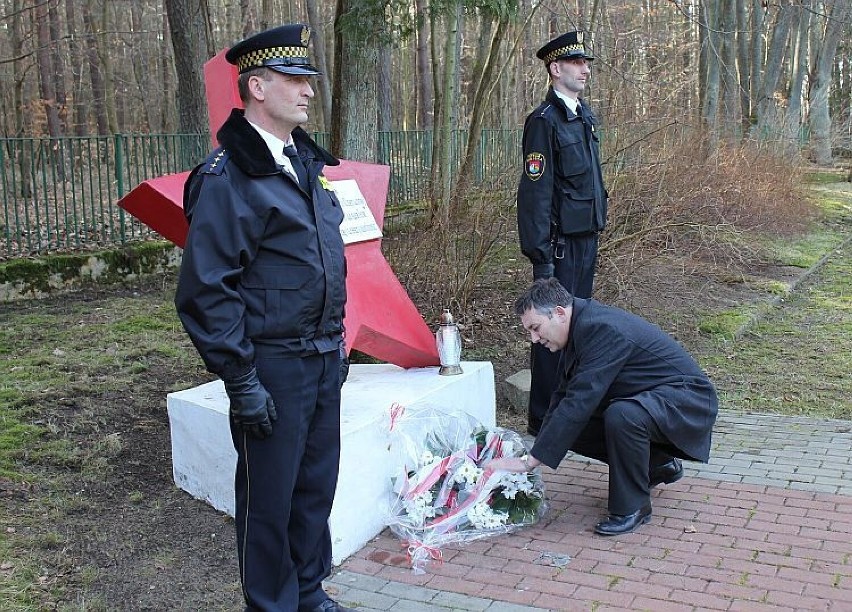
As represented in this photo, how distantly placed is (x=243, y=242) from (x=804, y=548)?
277 cm

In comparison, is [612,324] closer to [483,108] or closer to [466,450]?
[466,450]

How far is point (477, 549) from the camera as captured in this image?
159 inches

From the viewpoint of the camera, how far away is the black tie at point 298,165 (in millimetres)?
2994

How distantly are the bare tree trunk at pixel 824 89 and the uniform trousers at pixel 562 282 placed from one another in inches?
617

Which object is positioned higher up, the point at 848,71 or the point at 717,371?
the point at 848,71

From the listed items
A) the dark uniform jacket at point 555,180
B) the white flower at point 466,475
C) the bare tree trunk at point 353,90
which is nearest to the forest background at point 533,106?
the bare tree trunk at point 353,90

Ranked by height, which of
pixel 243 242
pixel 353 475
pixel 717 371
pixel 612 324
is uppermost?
pixel 243 242

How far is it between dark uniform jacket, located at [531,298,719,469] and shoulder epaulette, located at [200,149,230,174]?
1930mm

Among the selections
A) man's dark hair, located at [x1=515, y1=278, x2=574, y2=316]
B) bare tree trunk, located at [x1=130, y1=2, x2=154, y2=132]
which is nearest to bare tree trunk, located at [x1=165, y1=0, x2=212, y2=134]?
man's dark hair, located at [x1=515, y1=278, x2=574, y2=316]

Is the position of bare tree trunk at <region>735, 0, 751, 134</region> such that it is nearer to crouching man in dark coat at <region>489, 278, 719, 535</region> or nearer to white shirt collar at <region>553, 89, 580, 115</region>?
white shirt collar at <region>553, 89, 580, 115</region>

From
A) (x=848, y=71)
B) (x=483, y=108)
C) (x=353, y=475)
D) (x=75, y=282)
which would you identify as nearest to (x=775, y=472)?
(x=353, y=475)

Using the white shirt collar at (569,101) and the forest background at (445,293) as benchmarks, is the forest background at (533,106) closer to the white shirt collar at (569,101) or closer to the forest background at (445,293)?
the forest background at (445,293)

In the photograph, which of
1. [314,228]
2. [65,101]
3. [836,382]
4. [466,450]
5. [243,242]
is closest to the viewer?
[243,242]

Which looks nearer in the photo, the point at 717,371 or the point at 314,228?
the point at 314,228
